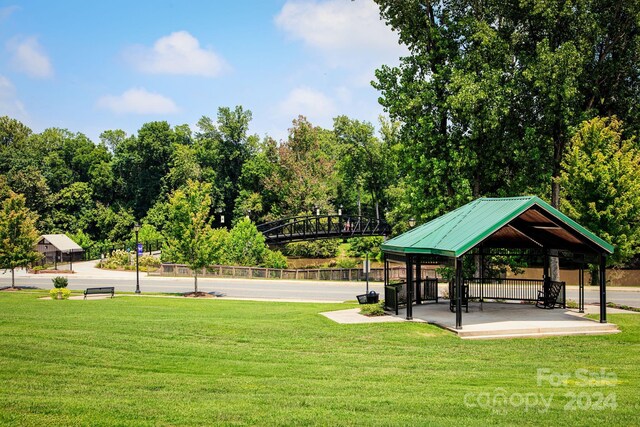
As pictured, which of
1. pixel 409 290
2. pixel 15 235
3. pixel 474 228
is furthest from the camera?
pixel 15 235

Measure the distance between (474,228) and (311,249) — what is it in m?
51.7

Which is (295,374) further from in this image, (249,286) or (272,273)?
(272,273)

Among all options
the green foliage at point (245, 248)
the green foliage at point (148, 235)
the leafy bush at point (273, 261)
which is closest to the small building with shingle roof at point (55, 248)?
the green foliage at point (148, 235)

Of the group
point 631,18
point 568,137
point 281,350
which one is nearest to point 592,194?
point 568,137

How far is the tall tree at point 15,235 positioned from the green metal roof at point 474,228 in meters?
27.7

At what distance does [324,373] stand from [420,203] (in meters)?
20.6

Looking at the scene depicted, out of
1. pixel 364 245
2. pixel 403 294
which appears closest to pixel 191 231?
pixel 403 294

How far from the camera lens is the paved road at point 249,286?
34.1 meters

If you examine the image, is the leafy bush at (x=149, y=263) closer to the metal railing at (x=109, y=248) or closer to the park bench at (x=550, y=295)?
the metal railing at (x=109, y=248)

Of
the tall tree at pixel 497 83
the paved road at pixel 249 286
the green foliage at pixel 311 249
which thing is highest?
the tall tree at pixel 497 83

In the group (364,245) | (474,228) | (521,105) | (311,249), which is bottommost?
(311,249)

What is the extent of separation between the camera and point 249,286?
40.8 metres

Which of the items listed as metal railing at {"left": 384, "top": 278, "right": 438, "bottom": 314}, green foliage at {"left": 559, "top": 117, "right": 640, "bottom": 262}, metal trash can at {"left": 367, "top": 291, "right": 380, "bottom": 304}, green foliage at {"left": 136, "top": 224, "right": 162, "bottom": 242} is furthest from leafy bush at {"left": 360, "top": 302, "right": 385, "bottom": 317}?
green foliage at {"left": 136, "top": 224, "right": 162, "bottom": 242}

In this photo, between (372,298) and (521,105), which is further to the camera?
(521,105)
